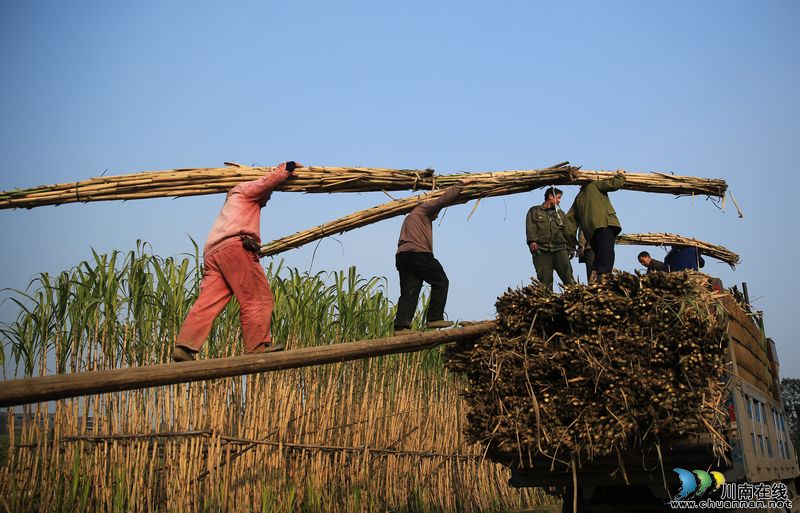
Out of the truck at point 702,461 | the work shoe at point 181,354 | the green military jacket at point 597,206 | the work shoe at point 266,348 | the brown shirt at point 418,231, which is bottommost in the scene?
the truck at point 702,461

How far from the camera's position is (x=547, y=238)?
7648mm

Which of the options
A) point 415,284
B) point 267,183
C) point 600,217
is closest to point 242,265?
point 267,183

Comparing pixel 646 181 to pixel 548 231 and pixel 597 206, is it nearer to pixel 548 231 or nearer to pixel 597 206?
pixel 597 206

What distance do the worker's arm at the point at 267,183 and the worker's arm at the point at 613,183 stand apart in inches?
120

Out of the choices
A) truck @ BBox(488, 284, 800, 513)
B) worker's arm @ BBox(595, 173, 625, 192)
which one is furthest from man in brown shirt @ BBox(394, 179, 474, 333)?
worker's arm @ BBox(595, 173, 625, 192)

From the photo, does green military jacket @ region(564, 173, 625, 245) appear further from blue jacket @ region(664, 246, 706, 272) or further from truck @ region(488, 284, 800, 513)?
blue jacket @ region(664, 246, 706, 272)

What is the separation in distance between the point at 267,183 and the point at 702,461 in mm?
3468

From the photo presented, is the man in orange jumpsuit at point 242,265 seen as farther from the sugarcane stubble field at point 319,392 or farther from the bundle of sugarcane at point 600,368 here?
the bundle of sugarcane at point 600,368

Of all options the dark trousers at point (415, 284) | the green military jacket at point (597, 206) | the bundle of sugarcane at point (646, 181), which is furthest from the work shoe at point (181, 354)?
the green military jacket at point (597, 206)

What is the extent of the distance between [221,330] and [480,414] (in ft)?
9.50

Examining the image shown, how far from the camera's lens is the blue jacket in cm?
877

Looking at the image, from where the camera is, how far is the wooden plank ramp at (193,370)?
3.24m

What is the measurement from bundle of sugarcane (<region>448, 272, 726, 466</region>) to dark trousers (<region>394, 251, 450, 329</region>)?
1.09 metres

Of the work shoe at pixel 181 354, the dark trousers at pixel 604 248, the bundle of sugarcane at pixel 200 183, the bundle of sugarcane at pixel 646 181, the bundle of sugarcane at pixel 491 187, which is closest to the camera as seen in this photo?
the bundle of sugarcane at pixel 200 183
